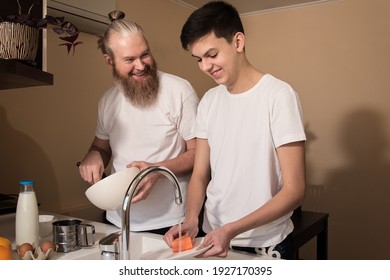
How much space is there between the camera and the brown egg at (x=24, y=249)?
103 cm

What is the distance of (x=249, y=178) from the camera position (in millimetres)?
1228

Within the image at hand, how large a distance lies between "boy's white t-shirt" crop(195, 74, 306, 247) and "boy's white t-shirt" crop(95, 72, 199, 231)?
0.78 feet

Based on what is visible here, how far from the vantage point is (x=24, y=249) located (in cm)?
104

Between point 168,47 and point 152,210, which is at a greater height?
point 168,47

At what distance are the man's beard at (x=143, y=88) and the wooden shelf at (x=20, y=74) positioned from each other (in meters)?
0.33

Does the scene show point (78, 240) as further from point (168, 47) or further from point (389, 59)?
point (389, 59)

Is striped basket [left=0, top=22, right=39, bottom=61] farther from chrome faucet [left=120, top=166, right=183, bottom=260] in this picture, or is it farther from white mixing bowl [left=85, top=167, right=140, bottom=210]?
chrome faucet [left=120, top=166, right=183, bottom=260]

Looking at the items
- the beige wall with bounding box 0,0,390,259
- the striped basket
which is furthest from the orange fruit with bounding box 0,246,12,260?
the beige wall with bounding box 0,0,390,259

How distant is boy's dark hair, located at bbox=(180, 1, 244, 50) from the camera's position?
1.23 metres

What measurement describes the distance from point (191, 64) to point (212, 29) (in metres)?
2.20

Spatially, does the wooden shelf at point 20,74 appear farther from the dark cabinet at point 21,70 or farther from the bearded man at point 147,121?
the bearded man at point 147,121

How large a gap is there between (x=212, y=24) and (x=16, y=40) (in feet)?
1.84

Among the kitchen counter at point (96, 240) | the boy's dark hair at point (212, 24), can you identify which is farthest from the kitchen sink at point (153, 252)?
the boy's dark hair at point (212, 24)
